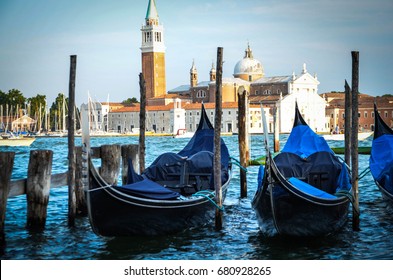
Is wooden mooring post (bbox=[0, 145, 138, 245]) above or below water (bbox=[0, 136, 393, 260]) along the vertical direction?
above

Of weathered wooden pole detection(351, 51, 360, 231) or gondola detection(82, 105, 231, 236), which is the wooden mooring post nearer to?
gondola detection(82, 105, 231, 236)

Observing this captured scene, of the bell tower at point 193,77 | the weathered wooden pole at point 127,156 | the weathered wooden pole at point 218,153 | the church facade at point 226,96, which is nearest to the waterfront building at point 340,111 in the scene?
the church facade at point 226,96

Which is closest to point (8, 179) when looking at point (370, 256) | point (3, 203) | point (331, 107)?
point (3, 203)

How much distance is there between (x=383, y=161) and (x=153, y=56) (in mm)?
33986

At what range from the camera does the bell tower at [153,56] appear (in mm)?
38562

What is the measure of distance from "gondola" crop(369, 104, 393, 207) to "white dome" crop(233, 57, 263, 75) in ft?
110

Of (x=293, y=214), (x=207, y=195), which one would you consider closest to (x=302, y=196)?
(x=293, y=214)

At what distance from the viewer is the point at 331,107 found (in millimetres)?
37719

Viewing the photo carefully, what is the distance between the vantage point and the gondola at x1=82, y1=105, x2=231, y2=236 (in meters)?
3.81

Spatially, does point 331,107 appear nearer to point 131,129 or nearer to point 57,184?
point 131,129

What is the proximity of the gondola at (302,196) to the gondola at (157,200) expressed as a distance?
16.5 inches

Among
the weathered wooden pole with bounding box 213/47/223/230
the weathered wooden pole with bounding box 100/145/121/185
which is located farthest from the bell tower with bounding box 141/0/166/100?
the weathered wooden pole with bounding box 213/47/223/230

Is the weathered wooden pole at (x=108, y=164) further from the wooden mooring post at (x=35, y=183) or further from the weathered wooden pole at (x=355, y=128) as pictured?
the weathered wooden pole at (x=355, y=128)
